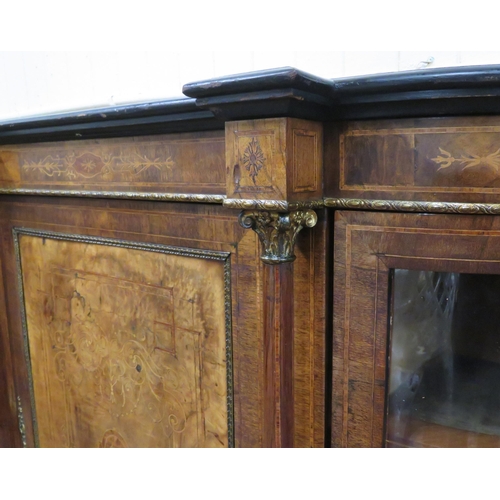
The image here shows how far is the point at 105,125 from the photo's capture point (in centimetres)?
78

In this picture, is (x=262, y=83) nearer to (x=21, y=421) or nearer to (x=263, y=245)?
(x=263, y=245)

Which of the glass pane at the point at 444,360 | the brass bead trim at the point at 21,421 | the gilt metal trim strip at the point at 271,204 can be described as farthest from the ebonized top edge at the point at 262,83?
the brass bead trim at the point at 21,421

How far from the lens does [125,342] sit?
89 cm

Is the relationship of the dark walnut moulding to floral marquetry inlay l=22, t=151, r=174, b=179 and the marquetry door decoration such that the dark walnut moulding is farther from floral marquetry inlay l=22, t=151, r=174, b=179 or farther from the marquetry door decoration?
the marquetry door decoration

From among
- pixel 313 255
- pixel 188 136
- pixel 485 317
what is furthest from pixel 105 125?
pixel 485 317

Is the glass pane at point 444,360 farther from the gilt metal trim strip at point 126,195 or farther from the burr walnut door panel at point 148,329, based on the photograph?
the gilt metal trim strip at point 126,195

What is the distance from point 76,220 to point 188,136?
1.10ft

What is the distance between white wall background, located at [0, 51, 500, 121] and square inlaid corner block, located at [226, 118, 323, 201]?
19 centimetres

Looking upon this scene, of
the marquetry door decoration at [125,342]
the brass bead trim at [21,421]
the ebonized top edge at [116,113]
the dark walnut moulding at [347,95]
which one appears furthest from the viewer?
the brass bead trim at [21,421]

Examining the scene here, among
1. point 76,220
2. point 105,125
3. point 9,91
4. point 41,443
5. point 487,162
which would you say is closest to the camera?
point 487,162

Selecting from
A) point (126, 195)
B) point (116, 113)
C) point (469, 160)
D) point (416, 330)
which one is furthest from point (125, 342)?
point (469, 160)

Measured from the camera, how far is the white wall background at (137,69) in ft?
2.29

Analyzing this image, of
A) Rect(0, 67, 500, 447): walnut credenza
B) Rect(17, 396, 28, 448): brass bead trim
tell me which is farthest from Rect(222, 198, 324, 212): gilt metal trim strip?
Rect(17, 396, 28, 448): brass bead trim

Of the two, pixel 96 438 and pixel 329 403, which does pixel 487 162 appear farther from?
pixel 96 438
